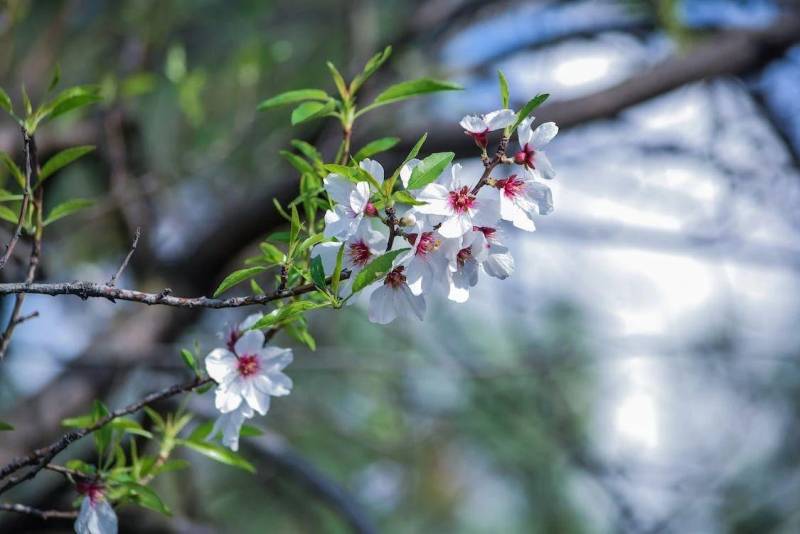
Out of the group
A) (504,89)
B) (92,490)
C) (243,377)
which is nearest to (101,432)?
(92,490)

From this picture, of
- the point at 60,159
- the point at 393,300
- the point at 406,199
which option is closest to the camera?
the point at 406,199

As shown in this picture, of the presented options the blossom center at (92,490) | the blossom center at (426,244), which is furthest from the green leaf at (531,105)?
the blossom center at (92,490)

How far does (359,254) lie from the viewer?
0.66 meters

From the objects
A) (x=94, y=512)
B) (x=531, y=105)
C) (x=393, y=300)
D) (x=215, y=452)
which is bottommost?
A: (x=94, y=512)

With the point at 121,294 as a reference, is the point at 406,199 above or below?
above

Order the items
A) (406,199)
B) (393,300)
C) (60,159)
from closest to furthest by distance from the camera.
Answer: (406,199)
(393,300)
(60,159)

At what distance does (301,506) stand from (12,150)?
138cm

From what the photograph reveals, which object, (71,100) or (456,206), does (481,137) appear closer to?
(456,206)

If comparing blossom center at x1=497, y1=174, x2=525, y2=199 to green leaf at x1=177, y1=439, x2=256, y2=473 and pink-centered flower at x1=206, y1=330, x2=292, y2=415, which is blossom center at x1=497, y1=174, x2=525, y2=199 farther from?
green leaf at x1=177, y1=439, x2=256, y2=473

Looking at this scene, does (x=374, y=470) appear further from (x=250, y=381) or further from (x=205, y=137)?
(x=250, y=381)

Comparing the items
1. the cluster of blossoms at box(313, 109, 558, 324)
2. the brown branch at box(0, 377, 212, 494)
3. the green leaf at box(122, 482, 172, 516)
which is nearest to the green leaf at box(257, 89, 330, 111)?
the cluster of blossoms at box(313, 109, 558, 324)

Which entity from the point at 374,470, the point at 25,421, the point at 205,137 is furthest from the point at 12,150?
the point at 374,470

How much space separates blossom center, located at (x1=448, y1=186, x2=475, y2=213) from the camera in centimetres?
60

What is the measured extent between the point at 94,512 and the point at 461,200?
1.40 feet
